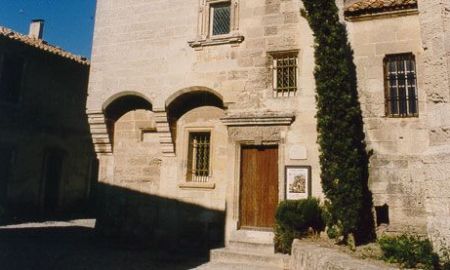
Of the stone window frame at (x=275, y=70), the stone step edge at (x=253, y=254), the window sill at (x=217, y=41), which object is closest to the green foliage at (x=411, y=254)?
the stone step edge at (x=253, y=254)

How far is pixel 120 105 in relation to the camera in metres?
10.8

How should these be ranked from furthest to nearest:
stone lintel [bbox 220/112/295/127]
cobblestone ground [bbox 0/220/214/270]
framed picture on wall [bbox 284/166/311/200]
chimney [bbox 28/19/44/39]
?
chimney [bbox 28/19/44/39], stone lintel [bbox 220/112/295/127], framed picture on wall [bbox 284/166/311/200], cobblestone ground [bbox 0/220/214/270]

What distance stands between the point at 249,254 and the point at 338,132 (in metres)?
3.17

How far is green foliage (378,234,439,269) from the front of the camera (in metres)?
3.90

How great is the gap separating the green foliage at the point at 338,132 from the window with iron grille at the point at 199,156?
313 centimetres

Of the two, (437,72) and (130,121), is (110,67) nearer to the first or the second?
(130,121)

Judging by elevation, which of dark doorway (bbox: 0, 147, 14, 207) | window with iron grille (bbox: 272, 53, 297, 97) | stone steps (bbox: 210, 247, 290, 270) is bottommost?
stone steps (bbox: 210, 247, 290, 270)

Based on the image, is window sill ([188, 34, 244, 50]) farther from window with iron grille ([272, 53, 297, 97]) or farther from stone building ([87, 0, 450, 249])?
window with iron grille ([272, 53, 297, 97])

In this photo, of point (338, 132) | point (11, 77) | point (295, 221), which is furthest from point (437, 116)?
point (11, 77)

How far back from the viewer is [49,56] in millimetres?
15688

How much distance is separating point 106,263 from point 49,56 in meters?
11.2

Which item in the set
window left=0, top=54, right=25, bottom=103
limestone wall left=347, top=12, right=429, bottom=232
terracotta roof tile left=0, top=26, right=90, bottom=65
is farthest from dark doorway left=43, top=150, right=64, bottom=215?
limestone wall left=347, top=12, right=429, bottom=232

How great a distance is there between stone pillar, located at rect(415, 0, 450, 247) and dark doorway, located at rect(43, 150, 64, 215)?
14.8 m

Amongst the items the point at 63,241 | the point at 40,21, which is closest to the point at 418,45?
the point at 63,241
